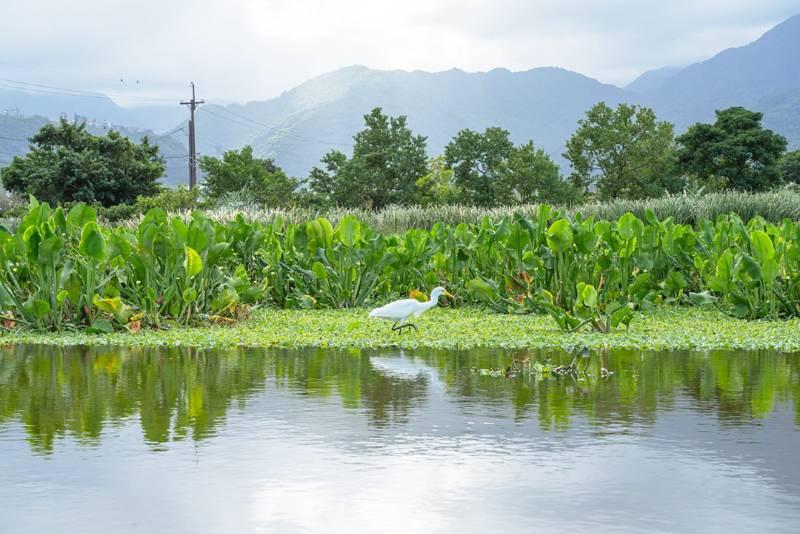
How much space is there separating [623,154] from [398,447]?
5484 centimetres

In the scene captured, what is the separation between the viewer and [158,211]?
14.5 metres

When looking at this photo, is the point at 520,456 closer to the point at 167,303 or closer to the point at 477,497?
the point at 477,497

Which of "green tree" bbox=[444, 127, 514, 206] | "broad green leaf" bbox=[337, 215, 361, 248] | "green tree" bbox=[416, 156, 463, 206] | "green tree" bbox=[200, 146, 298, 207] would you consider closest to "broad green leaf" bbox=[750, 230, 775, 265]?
"broad green leaf" bbox=[337, 215, 361, 248]

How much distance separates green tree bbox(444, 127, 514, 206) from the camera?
5959 centimetres

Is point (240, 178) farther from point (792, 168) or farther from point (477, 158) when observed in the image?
point (792, 168)

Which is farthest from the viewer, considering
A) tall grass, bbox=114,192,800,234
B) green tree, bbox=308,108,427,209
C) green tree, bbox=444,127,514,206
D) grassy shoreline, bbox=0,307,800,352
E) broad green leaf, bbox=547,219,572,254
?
green tree, bbox=444,127,514,206

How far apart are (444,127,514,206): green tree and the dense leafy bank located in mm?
42004

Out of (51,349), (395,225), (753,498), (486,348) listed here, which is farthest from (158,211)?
(395,225)

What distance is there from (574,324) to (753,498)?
6.83 metres

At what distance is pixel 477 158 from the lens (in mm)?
60469

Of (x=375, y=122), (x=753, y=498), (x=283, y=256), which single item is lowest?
(x=753, y=498)

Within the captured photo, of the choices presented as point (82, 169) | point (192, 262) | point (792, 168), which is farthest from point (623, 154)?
point (192, 262)

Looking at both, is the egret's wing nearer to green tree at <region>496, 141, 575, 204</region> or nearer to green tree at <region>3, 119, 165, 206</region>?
green tree at <region>496, 141, 575, 204</region>

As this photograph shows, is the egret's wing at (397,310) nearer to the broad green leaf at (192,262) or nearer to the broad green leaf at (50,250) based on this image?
the broad green leaf at (192,262)
